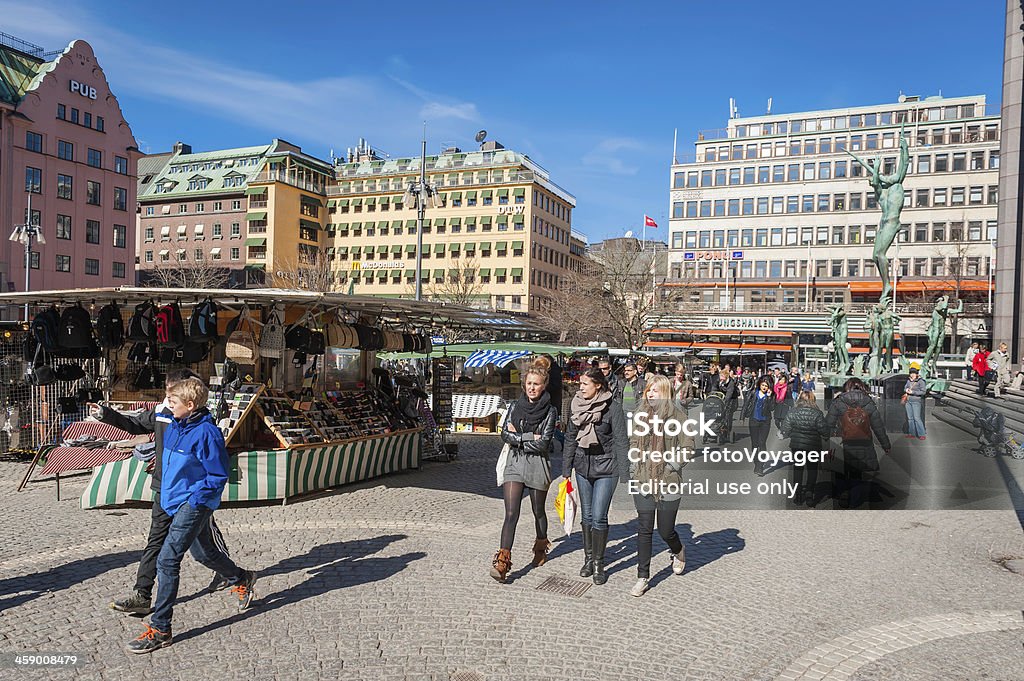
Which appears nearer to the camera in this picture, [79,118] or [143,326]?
[143,326]

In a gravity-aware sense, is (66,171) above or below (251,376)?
above

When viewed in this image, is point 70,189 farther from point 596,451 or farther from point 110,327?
point 596,451

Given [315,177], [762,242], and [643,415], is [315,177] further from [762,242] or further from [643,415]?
[643,415]

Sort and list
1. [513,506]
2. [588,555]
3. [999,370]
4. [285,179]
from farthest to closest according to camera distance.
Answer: [285,179]
[999,370]
[588,555]
[513,506]

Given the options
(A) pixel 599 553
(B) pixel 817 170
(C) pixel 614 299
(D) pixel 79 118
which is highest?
(B) pixel 817 170

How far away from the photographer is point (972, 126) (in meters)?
64.8

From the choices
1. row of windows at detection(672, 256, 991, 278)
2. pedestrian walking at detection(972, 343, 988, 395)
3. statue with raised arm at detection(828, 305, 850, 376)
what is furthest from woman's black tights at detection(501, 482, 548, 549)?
row of windows at detection(672, 256, 991, 278)

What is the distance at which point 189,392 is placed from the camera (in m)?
5.18

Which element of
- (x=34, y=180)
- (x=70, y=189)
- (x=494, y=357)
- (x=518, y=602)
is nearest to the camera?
(x=518, y=602)

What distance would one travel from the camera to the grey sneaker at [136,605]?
18.1ft

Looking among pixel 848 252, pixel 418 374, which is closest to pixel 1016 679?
pixel 418 374

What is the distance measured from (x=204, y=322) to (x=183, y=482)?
20.0 ft

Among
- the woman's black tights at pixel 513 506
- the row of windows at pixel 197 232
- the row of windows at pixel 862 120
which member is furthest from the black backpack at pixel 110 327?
the row of windows at pixel 197 232

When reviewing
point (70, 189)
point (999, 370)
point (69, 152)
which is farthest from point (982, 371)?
point (69, 152)
